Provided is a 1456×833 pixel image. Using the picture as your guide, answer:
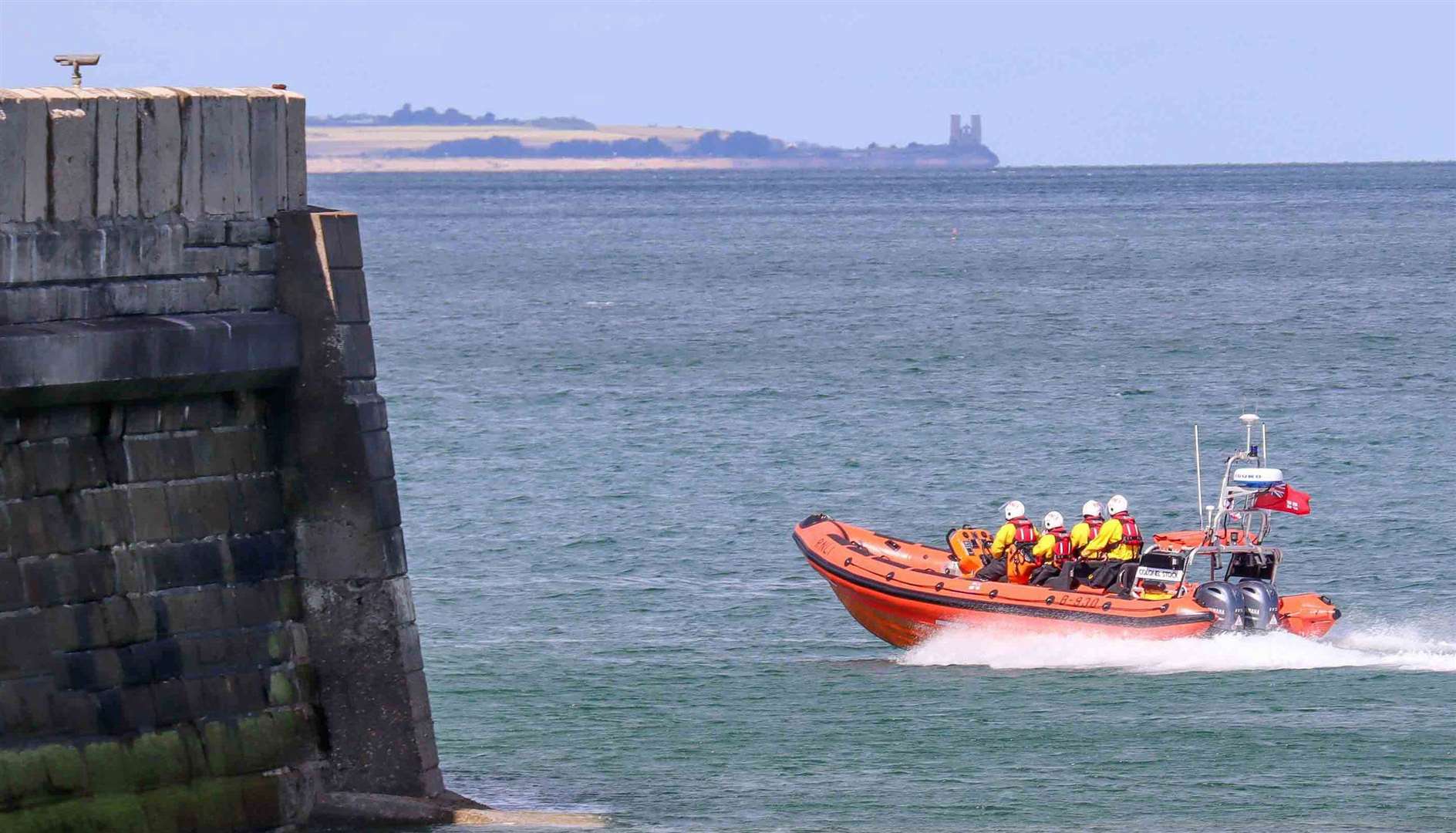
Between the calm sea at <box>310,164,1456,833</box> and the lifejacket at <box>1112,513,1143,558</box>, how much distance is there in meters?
1.05

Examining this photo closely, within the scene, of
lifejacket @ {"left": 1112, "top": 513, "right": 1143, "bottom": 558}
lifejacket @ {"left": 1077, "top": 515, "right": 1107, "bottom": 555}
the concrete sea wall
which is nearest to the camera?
the concrete sea wall

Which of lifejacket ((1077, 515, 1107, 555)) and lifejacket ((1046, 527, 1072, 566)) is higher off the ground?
lifejacket ((1077, 515, 1107, 555))

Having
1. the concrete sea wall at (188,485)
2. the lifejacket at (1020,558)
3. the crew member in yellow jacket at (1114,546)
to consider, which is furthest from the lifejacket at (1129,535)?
the concrete sea wall at (188,485)

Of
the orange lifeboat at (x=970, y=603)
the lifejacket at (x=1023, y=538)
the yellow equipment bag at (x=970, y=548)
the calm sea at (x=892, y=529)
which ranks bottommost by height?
the calm sea at (x=892, y=529)

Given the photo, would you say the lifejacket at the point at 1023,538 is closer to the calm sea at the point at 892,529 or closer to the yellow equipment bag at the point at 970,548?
the yellow equipment bag at the point at 970,548

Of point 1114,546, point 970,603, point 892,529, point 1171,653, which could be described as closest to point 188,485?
point 970,603

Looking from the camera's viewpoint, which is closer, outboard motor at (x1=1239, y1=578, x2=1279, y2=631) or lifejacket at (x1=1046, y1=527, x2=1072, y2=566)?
outboard motor at (x1=1239, y1=578, x2=1279, y2=631)

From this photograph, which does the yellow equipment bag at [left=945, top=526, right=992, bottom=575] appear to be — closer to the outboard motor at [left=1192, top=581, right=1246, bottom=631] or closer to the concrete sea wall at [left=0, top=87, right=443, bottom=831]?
the outboard motor at [left=1192, top=581, right=1246, bottom=631]

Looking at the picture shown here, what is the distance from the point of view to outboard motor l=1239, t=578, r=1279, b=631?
17725mm

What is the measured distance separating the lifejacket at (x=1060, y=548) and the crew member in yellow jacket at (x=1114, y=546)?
138mm

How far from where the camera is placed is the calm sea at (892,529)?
13.8 meters

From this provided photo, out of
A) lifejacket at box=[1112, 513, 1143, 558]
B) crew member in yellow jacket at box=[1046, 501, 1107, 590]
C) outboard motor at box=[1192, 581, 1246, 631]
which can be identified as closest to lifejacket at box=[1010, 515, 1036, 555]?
crew member in yellow jacket at box=[1046, 501, 1107, 590]

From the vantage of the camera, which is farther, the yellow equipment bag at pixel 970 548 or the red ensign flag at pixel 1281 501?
the yellow equipment bag at pixel 970 548

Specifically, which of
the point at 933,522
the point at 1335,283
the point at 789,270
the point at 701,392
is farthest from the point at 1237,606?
the point at 789,270
